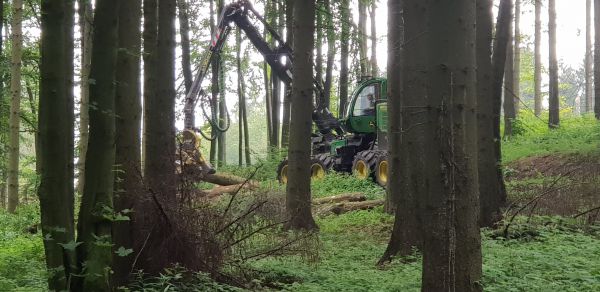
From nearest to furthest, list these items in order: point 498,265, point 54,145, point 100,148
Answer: point 54,145, point 100,148, point 498,265

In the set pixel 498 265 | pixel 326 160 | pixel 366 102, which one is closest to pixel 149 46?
pixel 498 265

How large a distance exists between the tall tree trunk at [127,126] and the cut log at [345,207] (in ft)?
24.9

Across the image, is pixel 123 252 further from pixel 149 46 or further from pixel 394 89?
pixel 394 89

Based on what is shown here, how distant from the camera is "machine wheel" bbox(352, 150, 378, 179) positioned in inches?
680

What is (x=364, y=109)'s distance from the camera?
18.8 metres

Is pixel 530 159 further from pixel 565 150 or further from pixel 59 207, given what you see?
pixel 59 207

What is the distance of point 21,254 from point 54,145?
171 inches

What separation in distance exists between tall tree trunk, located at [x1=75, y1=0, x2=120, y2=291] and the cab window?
48.0ft

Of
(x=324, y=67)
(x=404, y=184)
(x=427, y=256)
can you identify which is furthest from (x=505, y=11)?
(x=324, y=67)

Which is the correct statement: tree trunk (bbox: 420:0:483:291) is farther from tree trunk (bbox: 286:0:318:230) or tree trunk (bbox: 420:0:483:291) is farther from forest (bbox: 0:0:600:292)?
tree trunk (bbox: 286:0:318:230)

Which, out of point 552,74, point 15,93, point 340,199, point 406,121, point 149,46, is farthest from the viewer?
point 552,74

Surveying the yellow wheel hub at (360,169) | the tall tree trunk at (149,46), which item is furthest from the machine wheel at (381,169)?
the tall tree trunk at (149,46)

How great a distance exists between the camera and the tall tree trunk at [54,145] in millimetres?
3945

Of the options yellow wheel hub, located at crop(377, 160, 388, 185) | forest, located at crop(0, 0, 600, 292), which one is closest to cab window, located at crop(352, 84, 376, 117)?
yellow wheel hub, located at crop(377, 160, 388, 185)
